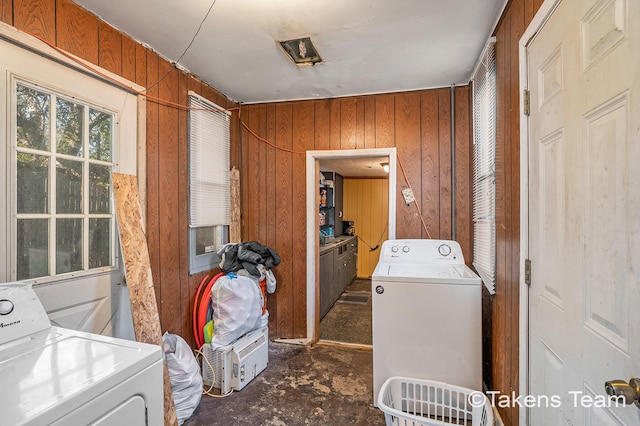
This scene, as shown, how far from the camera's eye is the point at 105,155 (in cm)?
188

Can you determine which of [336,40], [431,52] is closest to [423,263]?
[431,52]

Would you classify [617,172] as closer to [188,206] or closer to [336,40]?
[336,40]

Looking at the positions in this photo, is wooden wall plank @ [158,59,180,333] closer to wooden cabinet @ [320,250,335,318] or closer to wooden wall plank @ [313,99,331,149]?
wooden wall plank @ [313,99,331,149]

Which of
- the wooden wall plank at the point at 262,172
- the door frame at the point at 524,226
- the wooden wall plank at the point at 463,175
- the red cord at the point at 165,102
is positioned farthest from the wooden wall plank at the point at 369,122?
the door frame at the point at 524,226

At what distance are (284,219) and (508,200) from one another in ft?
6.77

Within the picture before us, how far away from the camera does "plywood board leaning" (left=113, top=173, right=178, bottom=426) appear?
1.80 m

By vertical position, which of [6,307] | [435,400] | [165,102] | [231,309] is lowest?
[435,400]

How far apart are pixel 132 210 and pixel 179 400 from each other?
47.7 inches

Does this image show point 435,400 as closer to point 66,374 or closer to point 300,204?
point 66,374

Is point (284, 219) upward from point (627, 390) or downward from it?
upward

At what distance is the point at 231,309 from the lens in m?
2.37

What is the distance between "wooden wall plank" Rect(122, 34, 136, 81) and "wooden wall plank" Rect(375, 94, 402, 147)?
197 cm

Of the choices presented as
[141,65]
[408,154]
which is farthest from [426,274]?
[141,65]

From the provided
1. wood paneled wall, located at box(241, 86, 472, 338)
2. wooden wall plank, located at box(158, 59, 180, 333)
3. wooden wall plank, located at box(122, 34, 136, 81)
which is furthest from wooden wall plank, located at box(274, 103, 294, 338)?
wooden wall plank, located at box(122, 34, 136, 81)
